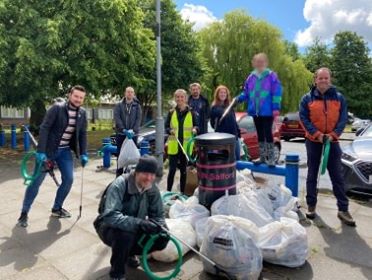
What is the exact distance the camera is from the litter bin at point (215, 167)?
489 centimetres

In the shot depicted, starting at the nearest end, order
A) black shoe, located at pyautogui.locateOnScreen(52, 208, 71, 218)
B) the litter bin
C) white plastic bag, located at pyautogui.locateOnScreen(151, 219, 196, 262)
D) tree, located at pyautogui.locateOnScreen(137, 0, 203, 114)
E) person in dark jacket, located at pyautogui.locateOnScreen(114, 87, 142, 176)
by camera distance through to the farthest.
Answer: white plastic bag, located at pyautogui.locateOnScreen(151, 219, 196, 262)
the litter bin
black shoe, located at pyautogui.locateOnScreen(52, 208, 71, 218)
person in dark jacket, located at pyautogui.locateOnScreen(114, 87, 142, 176)
tree, located at pyautogui.locateOnScreen(137, 0, 203, 114)

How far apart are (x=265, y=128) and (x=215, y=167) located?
134cm

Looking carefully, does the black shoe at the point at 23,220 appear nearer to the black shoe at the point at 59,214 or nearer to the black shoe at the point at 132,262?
the black shoe at the point at 59,214

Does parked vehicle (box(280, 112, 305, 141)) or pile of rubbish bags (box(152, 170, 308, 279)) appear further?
parked vehicle (box(280, 112, 305, 141))

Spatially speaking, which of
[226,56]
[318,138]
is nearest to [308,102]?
[318,138]

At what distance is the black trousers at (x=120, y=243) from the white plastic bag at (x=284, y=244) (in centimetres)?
Answer: 107

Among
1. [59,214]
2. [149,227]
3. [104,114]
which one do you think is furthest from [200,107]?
[104,114]

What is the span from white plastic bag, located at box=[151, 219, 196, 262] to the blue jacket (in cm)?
218

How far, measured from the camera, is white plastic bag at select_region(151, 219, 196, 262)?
396 centimetres

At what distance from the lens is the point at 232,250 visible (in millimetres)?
3479

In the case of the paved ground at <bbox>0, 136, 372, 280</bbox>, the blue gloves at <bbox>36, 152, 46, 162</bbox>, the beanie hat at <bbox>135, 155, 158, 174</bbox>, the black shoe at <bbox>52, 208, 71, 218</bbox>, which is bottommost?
the paved ground at <bbox>0, 136, 372, 280</bbox>

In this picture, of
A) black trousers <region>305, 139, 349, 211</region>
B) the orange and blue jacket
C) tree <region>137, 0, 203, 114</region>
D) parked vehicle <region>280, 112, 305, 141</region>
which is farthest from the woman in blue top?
tree <region>137, 0, 203, 114</region>

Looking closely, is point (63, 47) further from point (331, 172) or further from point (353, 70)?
point (353, 70)

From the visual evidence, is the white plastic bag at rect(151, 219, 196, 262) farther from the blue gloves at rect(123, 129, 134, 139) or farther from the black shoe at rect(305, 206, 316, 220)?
the blue gloves at rect(123, 129, 134, 139)
